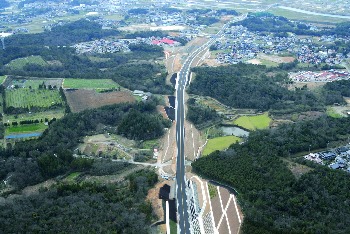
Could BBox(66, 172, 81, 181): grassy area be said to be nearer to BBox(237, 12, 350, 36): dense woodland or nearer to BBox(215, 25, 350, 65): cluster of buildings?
BBox(215, 25, 350, 65): cluster of buildings

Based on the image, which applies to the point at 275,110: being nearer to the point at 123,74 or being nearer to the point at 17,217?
the point at 123,74

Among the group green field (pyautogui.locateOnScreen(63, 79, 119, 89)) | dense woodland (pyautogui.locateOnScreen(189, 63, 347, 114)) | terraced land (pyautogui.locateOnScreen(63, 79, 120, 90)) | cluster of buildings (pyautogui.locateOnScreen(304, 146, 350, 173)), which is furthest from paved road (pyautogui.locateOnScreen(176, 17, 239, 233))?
cluster of buildings (pyautogui.locateOnScreen(304, 146, 350, 173))

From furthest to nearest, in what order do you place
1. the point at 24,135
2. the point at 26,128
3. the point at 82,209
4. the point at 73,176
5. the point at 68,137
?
the point at 26,128 → the point at 24,135 → the point at 68,137 → the point at 73,176 → the point at 82,209

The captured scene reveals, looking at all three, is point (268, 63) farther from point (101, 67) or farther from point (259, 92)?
point (101, 67)

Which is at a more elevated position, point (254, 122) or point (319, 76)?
point (319, 76)

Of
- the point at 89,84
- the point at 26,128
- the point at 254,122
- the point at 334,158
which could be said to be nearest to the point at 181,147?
the point at 254,122
